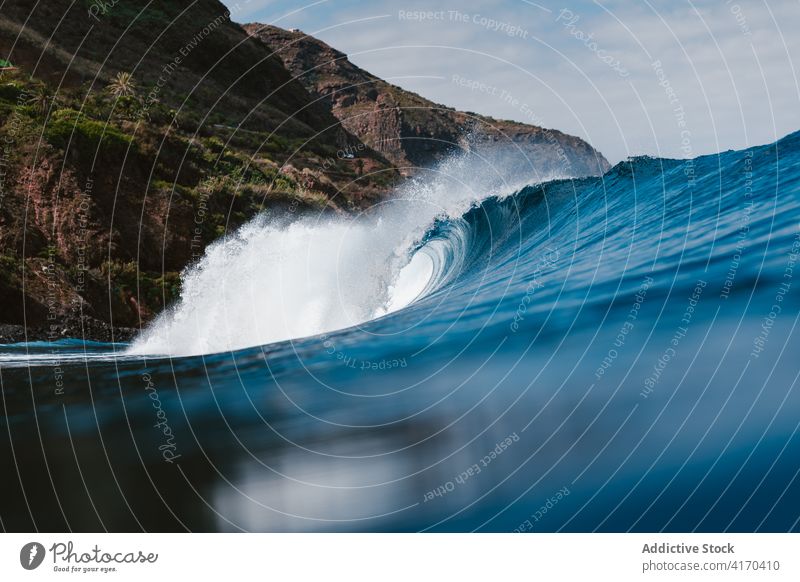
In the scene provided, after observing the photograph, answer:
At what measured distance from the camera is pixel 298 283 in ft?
49.8

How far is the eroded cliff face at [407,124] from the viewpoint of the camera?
2943 inches

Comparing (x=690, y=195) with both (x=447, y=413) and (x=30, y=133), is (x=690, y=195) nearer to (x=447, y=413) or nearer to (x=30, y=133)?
(x=447, y=413)

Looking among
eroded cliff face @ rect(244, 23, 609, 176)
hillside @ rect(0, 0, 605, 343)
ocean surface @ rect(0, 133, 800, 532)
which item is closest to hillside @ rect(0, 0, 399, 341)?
hillside @ rect(0, 0, 605, 343)

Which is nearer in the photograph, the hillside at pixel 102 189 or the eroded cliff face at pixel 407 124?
the hillside at pixel 102 189

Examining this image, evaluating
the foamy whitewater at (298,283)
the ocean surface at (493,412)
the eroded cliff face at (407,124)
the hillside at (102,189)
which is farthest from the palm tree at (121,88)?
the eroded cliff face at (407,124)

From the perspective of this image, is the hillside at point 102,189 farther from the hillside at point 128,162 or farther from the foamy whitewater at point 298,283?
the foamy whitewater at point 298,283

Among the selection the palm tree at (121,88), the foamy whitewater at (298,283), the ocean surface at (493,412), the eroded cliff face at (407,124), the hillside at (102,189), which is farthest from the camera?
the eroded cliff face at (407,124)

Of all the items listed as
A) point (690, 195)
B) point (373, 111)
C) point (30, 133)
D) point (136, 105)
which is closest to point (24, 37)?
point (136, 105)

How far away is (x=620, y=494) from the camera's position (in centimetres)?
445

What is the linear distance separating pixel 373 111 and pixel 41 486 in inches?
2936

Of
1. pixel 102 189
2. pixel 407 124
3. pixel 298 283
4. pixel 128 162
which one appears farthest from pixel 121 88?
pixel 407 124

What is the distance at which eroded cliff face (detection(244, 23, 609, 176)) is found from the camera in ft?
245

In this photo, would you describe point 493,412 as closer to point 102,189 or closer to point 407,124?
point 102,189

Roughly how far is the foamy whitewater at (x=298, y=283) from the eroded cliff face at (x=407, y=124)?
175ft
